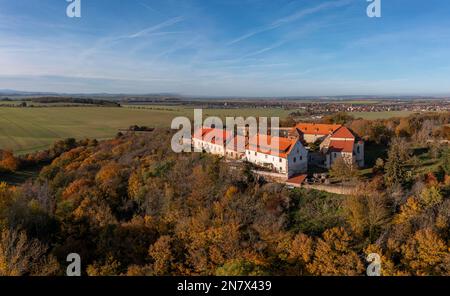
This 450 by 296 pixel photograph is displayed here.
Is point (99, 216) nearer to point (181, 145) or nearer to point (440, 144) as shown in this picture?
point (181, 145)

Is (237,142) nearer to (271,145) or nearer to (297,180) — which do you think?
(271,145)

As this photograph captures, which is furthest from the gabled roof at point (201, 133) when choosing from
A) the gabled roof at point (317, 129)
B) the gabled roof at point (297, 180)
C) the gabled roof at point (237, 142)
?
the gabled roof at point (297, 180)

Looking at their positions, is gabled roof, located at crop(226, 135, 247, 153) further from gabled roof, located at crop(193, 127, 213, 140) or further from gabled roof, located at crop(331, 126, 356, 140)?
gabled roof, located at crop(331, 126, 356, 140)

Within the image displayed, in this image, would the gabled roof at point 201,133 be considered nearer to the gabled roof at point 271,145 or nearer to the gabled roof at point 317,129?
the gabled roof at point 271,145

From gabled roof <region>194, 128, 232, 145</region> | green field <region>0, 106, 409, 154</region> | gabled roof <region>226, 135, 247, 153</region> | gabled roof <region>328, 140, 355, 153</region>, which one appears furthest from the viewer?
green field <region>0, 106, 409, 154</region>

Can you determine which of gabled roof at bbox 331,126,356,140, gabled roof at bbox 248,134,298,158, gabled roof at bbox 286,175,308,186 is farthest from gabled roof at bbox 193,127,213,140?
gabled roof at bbox 286,175,308,186
